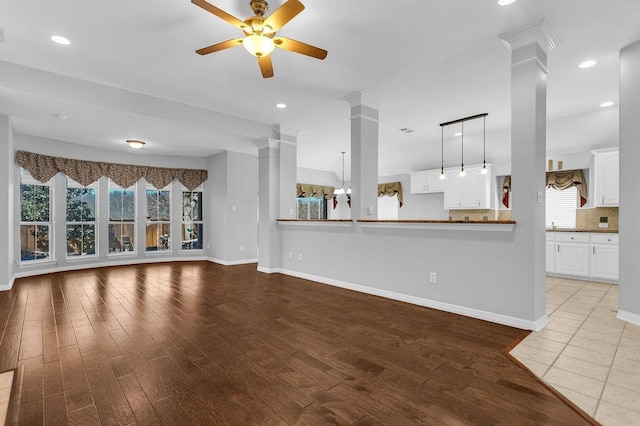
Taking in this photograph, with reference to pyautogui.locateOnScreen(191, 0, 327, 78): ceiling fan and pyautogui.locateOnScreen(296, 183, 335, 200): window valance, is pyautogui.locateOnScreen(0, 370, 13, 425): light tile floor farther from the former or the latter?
pyautogui.locateOnScreen(296, 183, 335, 200): window valance

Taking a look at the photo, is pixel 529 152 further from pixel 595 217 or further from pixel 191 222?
pixel 191 222

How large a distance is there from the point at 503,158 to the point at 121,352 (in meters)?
7.54

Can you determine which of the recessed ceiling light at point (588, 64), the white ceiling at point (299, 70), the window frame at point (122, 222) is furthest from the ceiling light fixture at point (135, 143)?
the recessed ceiling light at point (588, 64)

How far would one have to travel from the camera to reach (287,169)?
6.23 m

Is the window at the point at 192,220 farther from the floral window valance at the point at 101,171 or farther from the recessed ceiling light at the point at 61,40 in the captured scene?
the recessed ceiling light at the point at 61,40

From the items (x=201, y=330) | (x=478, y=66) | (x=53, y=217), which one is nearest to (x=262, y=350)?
(x=201, y=330)

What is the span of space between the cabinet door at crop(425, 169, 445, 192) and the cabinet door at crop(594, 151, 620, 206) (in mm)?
2910

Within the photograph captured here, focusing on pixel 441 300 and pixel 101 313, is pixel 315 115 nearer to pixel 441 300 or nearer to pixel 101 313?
pixel 441 300

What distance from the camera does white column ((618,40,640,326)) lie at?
3.23m

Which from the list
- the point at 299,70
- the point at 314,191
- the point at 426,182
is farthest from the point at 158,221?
the point at 426,182

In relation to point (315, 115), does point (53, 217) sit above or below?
below

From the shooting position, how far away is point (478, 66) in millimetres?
3711

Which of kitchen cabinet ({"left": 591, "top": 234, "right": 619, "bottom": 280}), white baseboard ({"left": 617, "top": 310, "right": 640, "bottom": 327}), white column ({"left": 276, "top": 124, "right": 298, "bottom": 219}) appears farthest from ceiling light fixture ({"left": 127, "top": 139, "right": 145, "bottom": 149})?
kitchen cabinet ({"left": 591, "top": 234, "right": 619, "bottom": 280})

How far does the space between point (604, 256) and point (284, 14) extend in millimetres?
6067
